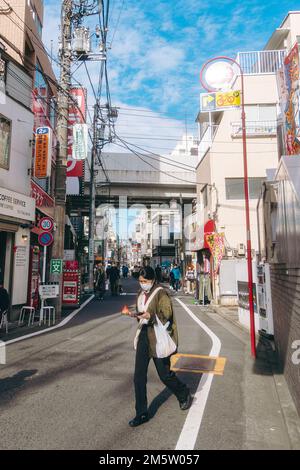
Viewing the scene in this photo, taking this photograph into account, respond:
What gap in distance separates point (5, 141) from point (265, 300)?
9399 millimetres

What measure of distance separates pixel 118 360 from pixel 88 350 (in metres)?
1.02

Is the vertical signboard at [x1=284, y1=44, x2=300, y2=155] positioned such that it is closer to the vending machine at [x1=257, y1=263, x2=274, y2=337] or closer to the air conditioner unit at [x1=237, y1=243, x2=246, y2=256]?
the vending machine at [x1=257, y1=263, x2=274, y2=337]

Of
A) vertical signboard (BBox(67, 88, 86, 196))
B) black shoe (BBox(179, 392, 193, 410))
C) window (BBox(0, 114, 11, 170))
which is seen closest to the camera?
black shoe (BBox(179, 392, 193, 410))

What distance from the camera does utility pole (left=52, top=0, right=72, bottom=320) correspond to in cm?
1216

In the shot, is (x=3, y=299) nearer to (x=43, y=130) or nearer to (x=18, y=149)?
(x=18, y=149)

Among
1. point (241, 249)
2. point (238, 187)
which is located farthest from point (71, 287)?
point (238, 187)

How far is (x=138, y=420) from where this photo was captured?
381 centimetres

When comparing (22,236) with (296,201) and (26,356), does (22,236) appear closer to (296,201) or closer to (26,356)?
(26,356)

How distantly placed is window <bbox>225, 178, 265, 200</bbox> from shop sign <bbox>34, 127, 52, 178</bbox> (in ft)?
31.9

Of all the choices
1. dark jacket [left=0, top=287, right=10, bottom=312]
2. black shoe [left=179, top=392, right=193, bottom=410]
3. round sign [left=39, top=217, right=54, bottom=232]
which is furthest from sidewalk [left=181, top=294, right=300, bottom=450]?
round sign [left=39, top=217, right=54, bottom=232]

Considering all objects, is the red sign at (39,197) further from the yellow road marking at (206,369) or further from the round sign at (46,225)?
the yellow road marking at (206,369)

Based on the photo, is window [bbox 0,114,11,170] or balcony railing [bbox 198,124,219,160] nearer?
window [bbox 0,114,11,170]

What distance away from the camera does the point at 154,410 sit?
4.29 m
